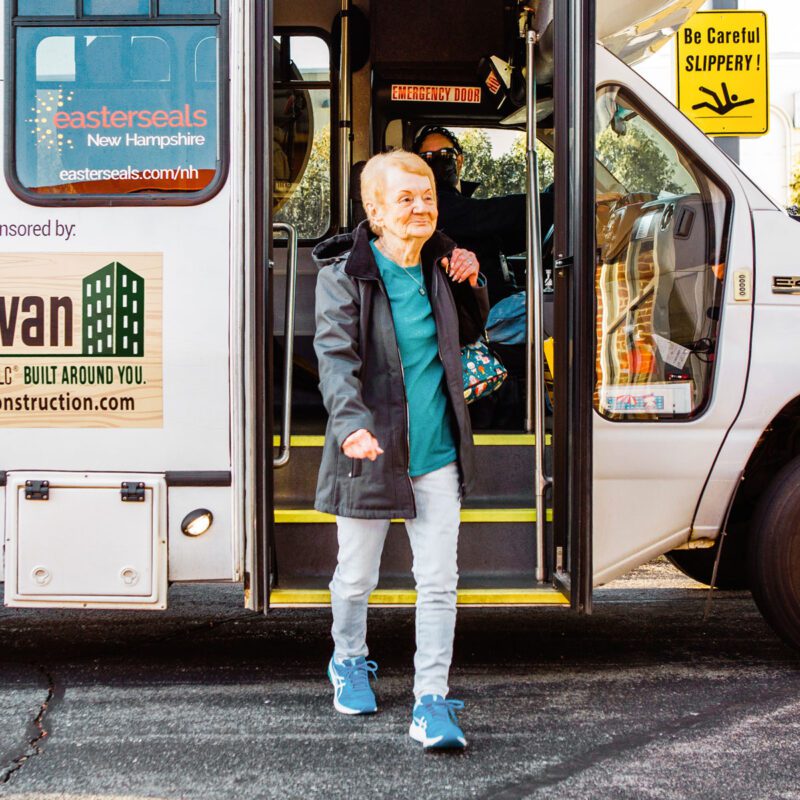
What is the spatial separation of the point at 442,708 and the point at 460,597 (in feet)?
1.79

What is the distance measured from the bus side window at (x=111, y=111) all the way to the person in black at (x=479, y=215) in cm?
142

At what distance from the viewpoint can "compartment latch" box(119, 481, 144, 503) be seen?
3820mm

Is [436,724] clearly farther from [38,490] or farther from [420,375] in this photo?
[38,490]

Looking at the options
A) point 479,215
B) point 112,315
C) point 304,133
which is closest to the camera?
point 112,315

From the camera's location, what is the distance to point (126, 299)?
3.86m

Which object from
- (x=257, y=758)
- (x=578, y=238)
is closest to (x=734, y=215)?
(x=578, y=238)

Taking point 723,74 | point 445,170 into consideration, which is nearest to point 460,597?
point 445,170

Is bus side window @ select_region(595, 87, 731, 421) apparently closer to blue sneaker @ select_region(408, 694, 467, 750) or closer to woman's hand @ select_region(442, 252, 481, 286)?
woman's hand @ select_region(442, 252, 481, 286)

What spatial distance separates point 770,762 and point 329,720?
1473 millimetres

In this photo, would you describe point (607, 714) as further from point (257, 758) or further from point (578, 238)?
point (578, 238)

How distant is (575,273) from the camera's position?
381cm

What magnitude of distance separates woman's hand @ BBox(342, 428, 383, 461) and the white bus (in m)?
0.64

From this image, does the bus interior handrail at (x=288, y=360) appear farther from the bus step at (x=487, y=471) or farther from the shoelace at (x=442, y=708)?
the shoelace at (x=442, y=708)

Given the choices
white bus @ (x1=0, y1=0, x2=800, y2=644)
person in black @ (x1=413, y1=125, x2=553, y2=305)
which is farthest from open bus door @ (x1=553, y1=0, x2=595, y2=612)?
person in black @ (x1=413, y1=125, x2=553, y2=305)
